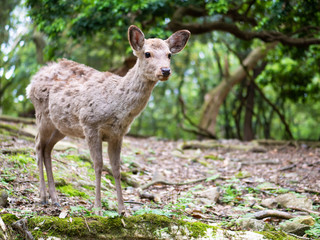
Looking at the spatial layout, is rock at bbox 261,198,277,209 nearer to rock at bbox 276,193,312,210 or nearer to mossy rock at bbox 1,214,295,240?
rock at bbox 276,193,312,210

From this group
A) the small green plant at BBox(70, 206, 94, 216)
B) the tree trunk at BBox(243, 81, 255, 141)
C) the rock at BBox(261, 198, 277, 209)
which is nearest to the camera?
the small green plant at BBox(70, 206, 94, 216)

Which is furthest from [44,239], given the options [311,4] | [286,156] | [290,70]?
[290,70]

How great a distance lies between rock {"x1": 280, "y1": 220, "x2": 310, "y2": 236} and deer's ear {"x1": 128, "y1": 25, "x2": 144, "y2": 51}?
9.62 ft

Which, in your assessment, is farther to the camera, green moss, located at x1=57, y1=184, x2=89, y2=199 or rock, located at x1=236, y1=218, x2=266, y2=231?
green moss, located at x1=57, y1=184, x2=89, y2=199

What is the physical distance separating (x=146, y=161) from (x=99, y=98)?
13.4ft

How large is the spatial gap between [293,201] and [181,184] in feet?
6.59

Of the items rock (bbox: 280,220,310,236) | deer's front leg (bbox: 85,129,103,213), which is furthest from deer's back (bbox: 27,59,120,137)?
rock (bbox: 280,220,310,236)

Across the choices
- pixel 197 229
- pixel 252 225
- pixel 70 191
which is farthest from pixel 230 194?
pixel 70 191

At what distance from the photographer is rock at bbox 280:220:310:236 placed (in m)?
4.43

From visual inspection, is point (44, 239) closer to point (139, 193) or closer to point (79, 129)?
point (79, 129)

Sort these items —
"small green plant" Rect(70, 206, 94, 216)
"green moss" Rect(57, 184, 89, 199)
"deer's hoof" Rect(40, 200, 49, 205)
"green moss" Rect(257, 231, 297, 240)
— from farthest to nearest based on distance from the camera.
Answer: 1. "green moss" Rect(57, 184, 89, 199)
2. "deer's hoof" Rect(40, 200, 49, 205)
3. "small green plant" Rect(70, 206, 94, 216)
4. "green moss" Rect(257, 231, 297, 240)

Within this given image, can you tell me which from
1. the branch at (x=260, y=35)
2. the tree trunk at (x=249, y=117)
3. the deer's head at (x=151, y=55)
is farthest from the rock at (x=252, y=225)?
the tree trunk at (x=249, y=117)

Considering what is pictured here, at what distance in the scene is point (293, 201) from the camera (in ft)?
18.0

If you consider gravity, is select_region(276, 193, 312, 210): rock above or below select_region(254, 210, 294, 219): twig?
above
